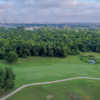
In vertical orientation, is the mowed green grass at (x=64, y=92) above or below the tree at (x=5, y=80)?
below

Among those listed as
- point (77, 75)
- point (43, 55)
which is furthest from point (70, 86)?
point (43, 55)

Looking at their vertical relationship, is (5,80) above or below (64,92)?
above

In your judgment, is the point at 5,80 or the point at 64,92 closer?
the point at 5,80

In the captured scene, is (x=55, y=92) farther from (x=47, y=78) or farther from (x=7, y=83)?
(x=7, y=83)

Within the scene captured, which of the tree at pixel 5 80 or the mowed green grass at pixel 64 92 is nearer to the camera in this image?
the tree at pixel 5 80

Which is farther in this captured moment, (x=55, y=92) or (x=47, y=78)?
(x=47, y=78)

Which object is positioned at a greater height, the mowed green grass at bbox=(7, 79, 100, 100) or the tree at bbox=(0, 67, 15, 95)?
the tree at bbox=(0, 67, 15, 95)

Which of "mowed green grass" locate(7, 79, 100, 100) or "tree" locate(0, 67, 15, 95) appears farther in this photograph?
"mowed green grass" locate(7, 79, 100, 100)

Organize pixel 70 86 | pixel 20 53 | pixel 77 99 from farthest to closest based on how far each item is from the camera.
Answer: pixel 20 53
pixel 70 86
pixel 77 99
